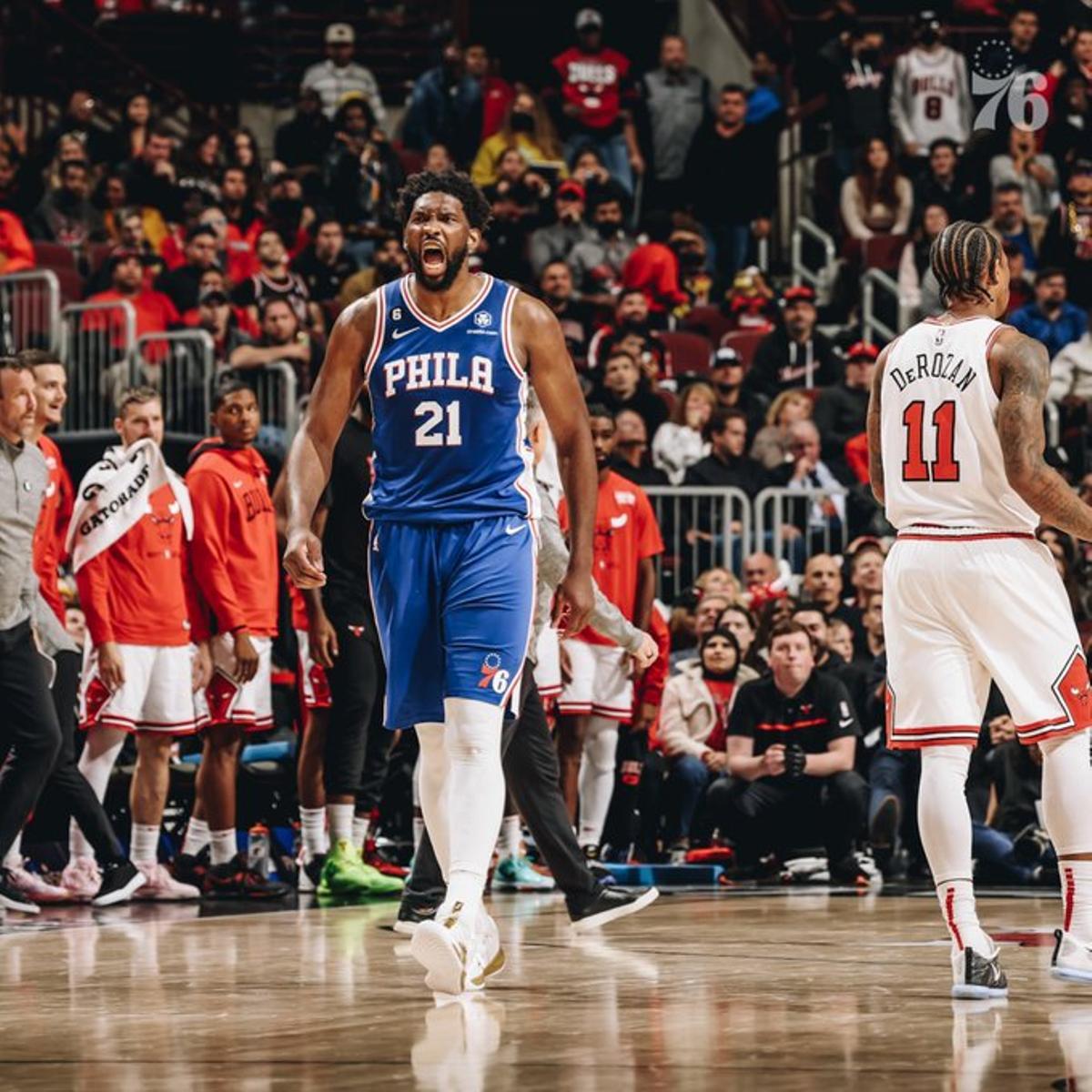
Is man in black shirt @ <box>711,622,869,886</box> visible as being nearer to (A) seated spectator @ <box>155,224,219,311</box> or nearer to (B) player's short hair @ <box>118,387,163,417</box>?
(B) player's short hair @ <box>118,387,163,417</box>

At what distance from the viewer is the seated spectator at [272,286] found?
628 inches

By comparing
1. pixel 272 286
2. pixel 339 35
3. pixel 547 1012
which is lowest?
pixel 547 1012

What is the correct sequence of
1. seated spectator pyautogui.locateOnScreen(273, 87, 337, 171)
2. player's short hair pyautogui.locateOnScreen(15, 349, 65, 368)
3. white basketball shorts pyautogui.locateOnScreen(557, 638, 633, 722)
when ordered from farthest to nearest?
seated spectator pyautogui.locateOnScreen(273, 87, 337, 171) → white basketball shorts pyautogui.locateOnScreen(557, 638, 633, 722) → player's short hair pyautogui.locateOnScreen(15, 349, 65, 368)

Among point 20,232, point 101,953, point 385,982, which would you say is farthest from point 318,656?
point 20,232

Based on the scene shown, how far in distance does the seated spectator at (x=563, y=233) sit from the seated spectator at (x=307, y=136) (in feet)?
8.54

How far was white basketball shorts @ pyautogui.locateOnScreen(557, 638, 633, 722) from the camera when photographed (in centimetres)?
1076

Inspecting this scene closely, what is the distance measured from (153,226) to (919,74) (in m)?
6.58

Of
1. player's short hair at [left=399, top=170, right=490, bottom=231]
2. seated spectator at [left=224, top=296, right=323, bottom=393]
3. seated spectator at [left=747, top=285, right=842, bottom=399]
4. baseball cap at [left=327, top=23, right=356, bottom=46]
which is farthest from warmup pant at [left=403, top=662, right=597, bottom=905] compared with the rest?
baseball cap at [left=327, top=23, right=356, bottom=46]

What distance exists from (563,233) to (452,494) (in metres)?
11.8

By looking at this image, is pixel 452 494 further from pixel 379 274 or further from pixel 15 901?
pixel 379 274

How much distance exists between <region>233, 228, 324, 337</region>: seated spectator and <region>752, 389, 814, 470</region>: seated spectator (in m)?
3.32

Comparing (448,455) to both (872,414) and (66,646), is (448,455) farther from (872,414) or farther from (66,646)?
(66,646)

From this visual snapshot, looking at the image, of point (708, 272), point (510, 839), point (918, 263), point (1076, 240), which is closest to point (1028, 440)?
point (510, 839)

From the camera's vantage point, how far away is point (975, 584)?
5.86 m
